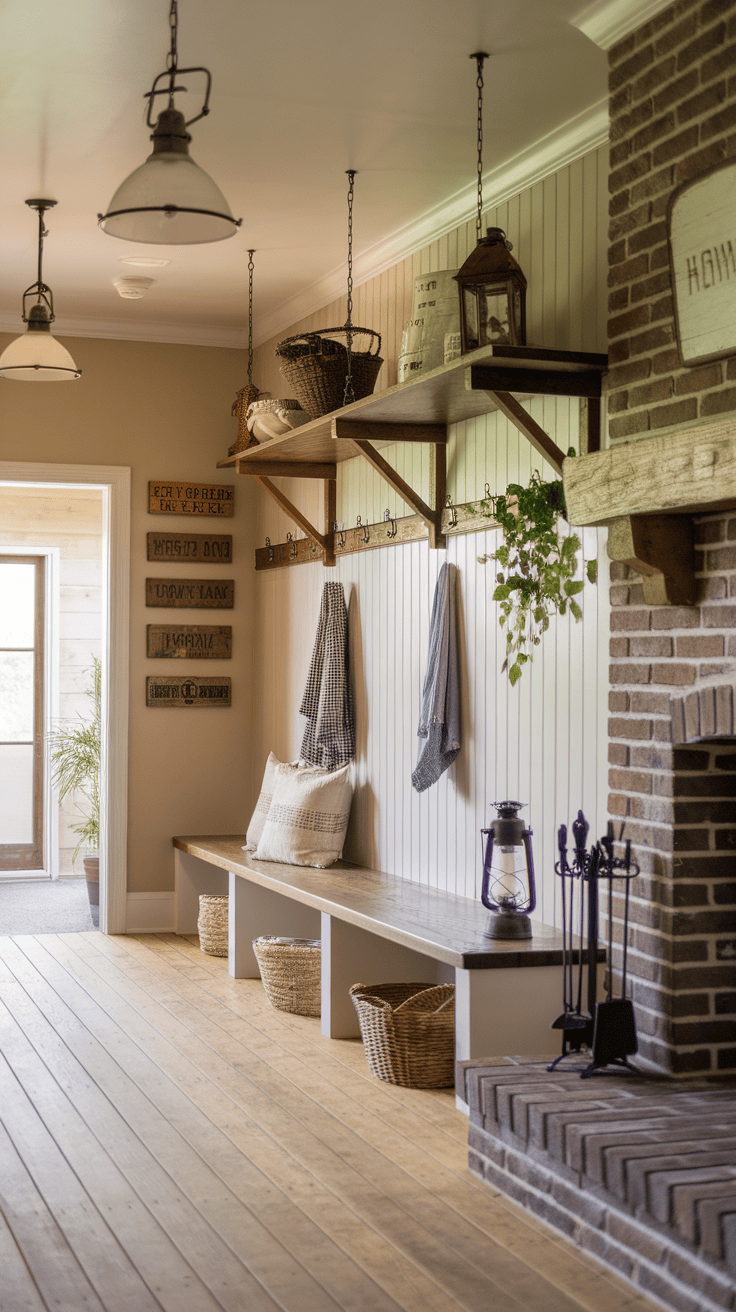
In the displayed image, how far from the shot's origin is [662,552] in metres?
3.12

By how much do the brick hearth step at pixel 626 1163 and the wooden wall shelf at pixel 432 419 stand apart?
1.65 m

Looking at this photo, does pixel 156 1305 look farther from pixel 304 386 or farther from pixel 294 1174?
pixel 304 386

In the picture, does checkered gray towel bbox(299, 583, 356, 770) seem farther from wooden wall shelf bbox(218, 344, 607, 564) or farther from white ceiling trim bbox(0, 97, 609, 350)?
white ceiling trim bbox(0, 97, 609, 350)

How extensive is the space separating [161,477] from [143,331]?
0.70 metres

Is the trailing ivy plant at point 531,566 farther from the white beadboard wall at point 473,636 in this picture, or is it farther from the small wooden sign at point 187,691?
the small wooden sign at point 187,691

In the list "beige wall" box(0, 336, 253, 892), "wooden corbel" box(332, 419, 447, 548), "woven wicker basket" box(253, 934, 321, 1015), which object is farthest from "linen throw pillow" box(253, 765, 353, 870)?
"beige wall" box(0, 336, 253, 892)

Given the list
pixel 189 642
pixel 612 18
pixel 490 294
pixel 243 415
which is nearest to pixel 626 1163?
pixel 490 294

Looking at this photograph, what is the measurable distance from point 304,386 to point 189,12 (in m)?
1.76

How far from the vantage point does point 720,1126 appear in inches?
112

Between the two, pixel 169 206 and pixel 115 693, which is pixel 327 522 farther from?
pixel 169 206

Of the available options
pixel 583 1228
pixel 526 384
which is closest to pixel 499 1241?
pixel 583 1228

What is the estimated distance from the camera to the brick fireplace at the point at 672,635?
307 cm

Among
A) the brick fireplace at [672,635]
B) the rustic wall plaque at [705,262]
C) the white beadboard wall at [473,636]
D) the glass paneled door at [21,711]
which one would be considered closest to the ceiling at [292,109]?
the white beadboard wall at [473,636]

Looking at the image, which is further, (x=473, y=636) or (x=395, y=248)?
(x=395, y=248)
